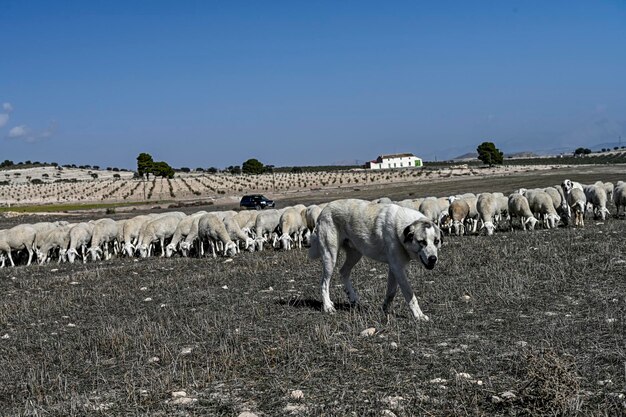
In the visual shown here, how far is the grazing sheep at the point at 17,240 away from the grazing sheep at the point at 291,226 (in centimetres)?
1027

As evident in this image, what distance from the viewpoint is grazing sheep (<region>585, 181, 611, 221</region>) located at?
86.8 ft

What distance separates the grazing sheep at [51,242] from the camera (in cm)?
2536

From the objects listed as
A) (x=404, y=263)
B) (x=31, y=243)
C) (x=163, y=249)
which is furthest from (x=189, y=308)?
(x=31, y=243)

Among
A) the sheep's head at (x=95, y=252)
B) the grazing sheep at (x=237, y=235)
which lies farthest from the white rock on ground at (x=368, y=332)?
the sheep's head at (x=95, y=252)

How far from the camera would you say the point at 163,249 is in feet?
81.8

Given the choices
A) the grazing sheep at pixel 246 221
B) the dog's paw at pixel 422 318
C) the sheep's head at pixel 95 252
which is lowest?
the sheep's head at pixel 95 252

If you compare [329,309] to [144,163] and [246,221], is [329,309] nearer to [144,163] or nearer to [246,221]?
[246,221]

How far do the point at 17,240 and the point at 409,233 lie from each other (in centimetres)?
2064

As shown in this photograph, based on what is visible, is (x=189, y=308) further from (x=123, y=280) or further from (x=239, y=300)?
(x=123, y=280)

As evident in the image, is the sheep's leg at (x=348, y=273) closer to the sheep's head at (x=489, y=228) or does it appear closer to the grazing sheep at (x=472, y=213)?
the sheep's head at (x=489, y=228)

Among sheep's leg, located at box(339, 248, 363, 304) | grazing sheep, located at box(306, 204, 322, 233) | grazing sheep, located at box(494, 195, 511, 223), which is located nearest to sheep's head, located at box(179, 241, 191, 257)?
grazing sheep, located at box(306, 204, 322, 233)

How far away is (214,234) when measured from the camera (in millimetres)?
23516

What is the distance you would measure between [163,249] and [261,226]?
3.98 metres

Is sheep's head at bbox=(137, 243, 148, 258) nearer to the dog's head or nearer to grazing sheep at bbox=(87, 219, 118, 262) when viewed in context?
grazing sheep at bbox=(87, 219, 118, 262)
